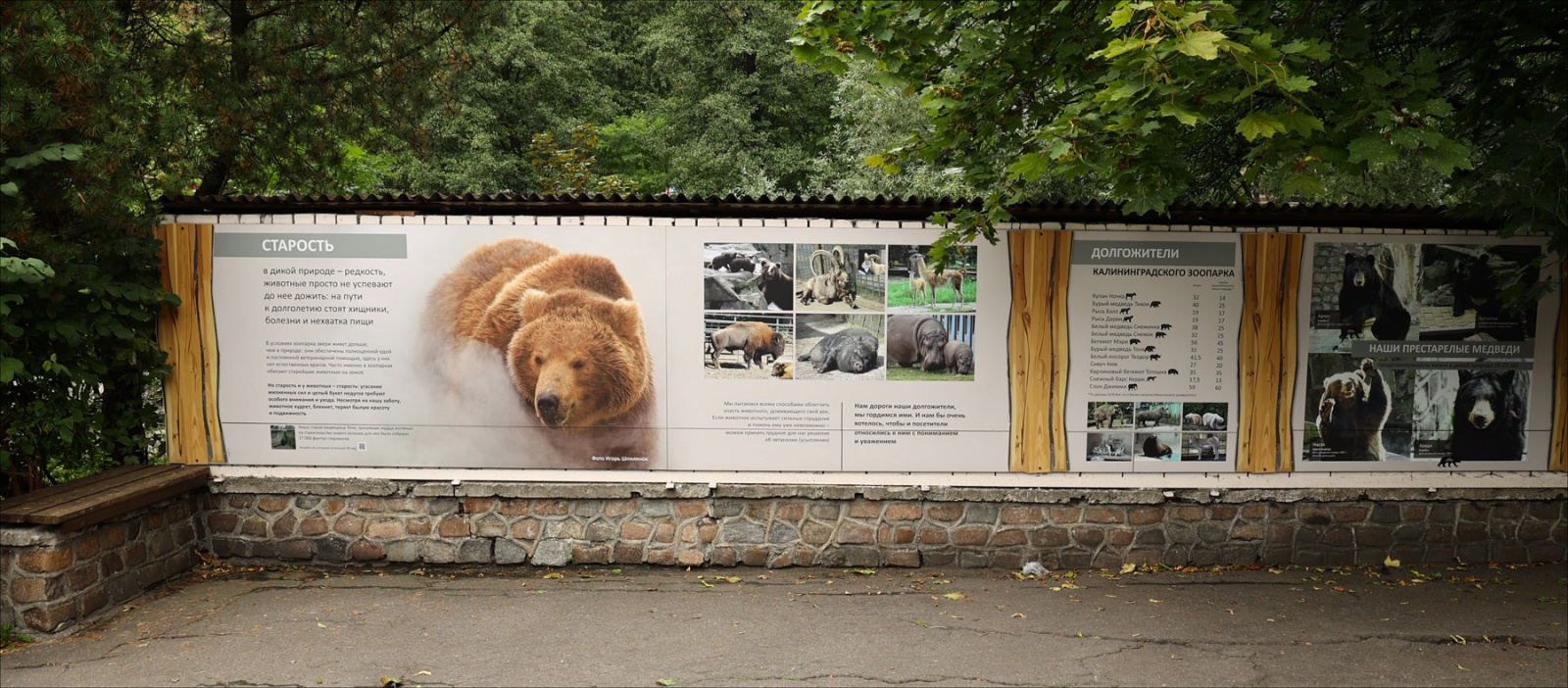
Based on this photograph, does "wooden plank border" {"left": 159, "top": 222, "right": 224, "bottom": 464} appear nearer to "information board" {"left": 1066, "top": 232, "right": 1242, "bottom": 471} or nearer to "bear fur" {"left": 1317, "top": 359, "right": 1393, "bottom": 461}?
"information board" {"left": 1066, "top": 232, "right": 1242, "bottom": 471}

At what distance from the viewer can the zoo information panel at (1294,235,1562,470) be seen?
6.78 meters

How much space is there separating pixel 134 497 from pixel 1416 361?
8504 mm

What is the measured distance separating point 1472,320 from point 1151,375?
2.35 meters

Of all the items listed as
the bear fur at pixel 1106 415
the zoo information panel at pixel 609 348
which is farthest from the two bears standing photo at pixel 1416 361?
the zoo information panel at pixel 609 348

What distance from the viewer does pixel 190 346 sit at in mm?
6695

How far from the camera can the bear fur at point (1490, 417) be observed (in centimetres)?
690

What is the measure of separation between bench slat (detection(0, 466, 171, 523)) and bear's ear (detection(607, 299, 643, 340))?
319 centimetres

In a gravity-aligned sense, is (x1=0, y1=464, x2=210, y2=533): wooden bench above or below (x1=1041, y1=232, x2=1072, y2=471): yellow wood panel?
below

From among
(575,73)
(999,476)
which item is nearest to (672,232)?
(999,476)

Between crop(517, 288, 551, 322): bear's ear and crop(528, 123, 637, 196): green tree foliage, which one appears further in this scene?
crop(528, 123, 637, 196): green tree foliage

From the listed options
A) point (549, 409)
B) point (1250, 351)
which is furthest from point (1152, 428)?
point (549, 409)

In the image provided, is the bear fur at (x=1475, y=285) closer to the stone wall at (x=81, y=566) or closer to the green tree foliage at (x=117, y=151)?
the green tree foliage at (x=117, y=151)

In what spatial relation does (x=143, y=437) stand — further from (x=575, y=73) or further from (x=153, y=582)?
(x=575, y=73)

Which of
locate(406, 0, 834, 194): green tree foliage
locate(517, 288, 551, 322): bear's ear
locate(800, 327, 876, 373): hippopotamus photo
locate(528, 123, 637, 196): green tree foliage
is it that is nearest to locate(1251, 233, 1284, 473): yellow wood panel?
locate(800, 327, 876, 373): hippopotamus photo
